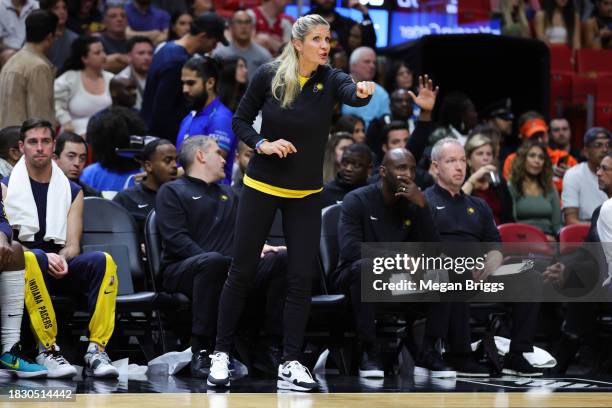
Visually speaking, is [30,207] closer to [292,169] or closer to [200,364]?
[200,364]

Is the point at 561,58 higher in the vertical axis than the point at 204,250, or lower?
higher

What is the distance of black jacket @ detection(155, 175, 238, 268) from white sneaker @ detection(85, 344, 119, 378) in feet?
2.90

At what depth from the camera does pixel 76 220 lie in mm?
7359

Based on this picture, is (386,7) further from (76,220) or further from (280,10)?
(76,220)

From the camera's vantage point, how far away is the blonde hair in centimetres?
621

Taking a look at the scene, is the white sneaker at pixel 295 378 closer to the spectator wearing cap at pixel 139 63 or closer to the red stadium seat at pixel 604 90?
the spectator wearing cap at pixel 139 63

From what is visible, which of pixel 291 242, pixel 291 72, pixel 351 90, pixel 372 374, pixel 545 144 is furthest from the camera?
pixel 545 144

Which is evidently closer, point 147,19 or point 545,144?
point 545,144

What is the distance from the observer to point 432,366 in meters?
7.35

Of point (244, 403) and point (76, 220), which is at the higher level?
point (76, 220)

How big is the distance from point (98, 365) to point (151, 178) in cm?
212

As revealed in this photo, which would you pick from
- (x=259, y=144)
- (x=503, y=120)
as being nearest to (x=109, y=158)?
(x=259, y=144)

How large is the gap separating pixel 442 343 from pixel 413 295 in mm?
420

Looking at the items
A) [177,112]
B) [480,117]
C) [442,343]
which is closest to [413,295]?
[442,343]
